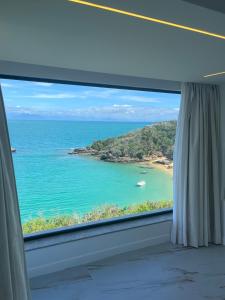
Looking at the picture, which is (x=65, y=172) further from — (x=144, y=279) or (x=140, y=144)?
(x=144, y=279)

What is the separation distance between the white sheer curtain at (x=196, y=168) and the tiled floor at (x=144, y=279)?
312 mm

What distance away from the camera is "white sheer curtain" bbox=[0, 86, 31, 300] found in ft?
4.83

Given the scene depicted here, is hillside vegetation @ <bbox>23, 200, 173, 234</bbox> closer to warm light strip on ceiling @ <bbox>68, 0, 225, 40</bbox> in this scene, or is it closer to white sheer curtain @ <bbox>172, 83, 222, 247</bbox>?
white sheer curtain @ <bbox>172, 83, 222, 247</bbox>

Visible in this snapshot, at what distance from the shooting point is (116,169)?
3.83m

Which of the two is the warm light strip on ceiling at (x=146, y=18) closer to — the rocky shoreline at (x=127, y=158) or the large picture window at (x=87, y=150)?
the large picture window at (x=87, y=150)

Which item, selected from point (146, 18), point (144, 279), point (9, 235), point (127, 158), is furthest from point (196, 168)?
point (9, 235)

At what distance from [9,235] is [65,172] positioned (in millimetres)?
1916

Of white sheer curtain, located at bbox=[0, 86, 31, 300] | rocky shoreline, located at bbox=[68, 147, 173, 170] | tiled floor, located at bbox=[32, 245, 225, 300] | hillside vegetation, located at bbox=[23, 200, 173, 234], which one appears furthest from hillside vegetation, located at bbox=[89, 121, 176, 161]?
white sheer curtain, located at bbox=[0, 86, 31, 300]

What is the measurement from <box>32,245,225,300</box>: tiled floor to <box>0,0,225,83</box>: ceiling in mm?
2124

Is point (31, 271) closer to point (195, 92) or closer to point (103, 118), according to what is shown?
point (103, 118)

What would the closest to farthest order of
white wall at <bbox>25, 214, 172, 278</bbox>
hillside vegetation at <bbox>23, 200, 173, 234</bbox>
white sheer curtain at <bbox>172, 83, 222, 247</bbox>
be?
white wall at <bbox>25, 214, 172, 278</bbox>, hillside vegetation at <bbox>23, 200, 173, 234</bbox>, white sheer curtain at <bbox>172, 83, 222, 247</bbox>

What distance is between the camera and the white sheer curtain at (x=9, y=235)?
147 cm

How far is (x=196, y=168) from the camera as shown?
145 inches

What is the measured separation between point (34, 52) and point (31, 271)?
7.12ft
